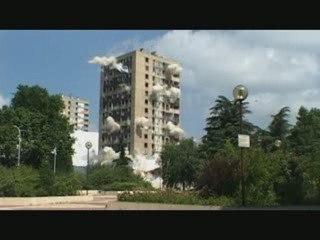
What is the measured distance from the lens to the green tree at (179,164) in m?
74.3

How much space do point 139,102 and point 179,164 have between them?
3310 cm

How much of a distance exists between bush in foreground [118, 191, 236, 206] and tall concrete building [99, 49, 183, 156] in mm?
80183

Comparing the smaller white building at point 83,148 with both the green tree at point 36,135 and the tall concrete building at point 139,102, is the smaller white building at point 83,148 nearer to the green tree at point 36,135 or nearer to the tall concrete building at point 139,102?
the tall concrete building at point 139,102

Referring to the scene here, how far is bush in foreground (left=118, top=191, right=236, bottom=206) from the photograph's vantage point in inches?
814

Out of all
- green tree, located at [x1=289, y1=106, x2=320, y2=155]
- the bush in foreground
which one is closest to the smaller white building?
green tree, located at [x1=289, y1=106, x2=320, y2=155]

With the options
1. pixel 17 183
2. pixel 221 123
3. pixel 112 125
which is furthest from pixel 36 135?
pixel 112 125

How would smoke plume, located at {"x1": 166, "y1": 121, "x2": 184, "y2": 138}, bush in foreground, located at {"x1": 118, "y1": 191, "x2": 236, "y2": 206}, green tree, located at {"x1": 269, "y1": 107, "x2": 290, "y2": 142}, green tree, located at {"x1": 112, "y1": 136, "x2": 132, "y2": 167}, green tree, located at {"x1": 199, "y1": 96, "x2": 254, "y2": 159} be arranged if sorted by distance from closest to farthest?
bush in foreground, located at {"x1": 118, "y1": 191, "x2": 236, "y2": 206}
green tree, located at {"x1": 199, "y1": 96, "x2": 254, "y2": 159}
green tree, located at {"x1": 269, "y1": 107, "x2": 290, "y2": 142}
green tree, located at {"x1": 112, "y1": 136, "x2": 132, "y2": 167}
smoke plume, located at {"x1": 166, "y1": 121, "x2": 184, "y2": 138}

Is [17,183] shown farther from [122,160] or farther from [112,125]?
[112,125]

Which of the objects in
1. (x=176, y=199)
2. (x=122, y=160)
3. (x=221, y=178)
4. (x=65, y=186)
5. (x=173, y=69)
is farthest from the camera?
(x=173, y=69)

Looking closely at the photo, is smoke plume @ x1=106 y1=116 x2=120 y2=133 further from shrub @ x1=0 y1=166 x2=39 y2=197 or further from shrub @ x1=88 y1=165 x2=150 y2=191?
shrub @ x1=0 y1=166 x2=39 y2=197

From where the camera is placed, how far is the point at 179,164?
76250 millimetres
